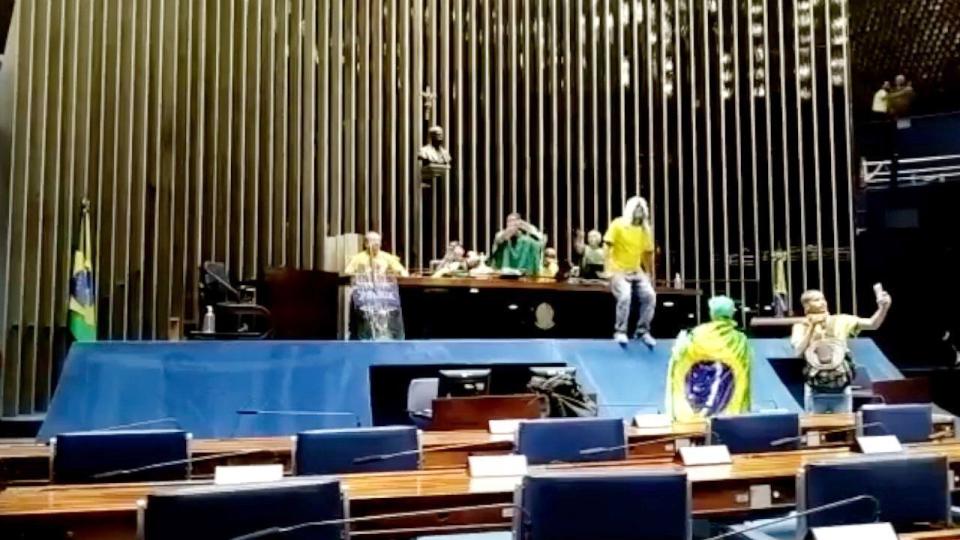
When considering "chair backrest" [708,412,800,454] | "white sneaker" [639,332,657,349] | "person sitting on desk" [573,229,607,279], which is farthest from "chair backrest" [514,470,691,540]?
"person sitting on desk" [573,229,607,279]

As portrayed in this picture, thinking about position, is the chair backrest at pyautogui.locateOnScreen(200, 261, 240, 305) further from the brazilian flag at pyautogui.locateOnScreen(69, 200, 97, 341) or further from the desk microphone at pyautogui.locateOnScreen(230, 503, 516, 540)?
the desk microphone at pyautogui.locateOnScreen(230, 503, 516, 540)

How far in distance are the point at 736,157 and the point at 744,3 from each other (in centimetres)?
240

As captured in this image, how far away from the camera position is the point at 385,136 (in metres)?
11.2

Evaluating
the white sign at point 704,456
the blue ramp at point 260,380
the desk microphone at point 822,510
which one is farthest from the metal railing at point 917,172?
the desk microphone at point 822,510

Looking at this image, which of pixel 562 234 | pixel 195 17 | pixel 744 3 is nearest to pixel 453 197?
pixel 562 234

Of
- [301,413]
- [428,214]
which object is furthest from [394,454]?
[428,214]

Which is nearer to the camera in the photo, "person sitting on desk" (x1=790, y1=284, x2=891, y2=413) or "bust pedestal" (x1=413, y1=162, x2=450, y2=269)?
"person sitting on desk" (x1=790, y1=284, x2=891, y2=413)

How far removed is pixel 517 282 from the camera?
766cm

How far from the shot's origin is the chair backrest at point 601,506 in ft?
7.25

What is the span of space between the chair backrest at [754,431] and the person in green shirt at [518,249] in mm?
4827

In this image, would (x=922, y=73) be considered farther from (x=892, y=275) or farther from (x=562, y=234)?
(x=562, y=234)

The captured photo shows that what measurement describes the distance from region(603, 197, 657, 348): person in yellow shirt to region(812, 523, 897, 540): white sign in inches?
201

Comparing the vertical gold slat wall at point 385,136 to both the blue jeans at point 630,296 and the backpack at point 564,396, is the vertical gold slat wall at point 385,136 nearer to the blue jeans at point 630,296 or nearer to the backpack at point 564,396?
the blue jeans at point 630,296

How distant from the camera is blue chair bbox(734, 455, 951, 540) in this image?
2461 millimetres
